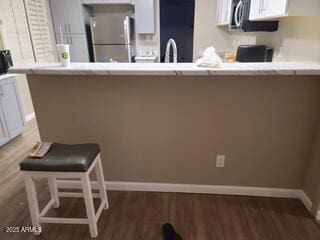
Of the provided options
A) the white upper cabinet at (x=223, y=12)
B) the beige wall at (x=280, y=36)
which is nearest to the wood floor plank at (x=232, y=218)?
the beige wall at (x=280, y=36)

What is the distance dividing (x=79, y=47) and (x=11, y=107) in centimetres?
204

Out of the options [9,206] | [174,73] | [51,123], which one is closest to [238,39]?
[174,73]

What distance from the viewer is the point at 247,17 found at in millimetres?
2588

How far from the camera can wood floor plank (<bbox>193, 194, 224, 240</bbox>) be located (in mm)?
1596

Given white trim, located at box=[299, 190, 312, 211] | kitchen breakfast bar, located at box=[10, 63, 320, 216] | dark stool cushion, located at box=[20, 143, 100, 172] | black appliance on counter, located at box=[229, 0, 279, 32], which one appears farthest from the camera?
black appliance on counter, located at box=[229, 0, 279, 32]

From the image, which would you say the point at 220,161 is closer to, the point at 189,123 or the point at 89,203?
the point at 189,123

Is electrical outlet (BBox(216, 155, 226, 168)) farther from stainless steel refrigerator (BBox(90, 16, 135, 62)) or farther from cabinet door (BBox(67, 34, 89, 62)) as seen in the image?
cabinet door (BBox(67, 34, 89, 62))

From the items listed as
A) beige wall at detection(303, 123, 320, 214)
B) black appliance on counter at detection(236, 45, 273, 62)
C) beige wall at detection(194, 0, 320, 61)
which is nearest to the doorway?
beige wall at detection(194, 0, 320, 61)

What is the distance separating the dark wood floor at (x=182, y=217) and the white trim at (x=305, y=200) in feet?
0.14

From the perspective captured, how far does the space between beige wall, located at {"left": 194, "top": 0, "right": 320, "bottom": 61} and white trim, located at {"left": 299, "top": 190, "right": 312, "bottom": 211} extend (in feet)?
3.61

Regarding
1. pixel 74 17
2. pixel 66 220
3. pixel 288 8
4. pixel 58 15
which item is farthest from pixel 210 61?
pixel 58 15

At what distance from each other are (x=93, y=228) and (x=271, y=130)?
1.51 m

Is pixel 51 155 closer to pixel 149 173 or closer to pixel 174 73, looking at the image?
pixel 149 173

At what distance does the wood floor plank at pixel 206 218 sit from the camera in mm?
1596
